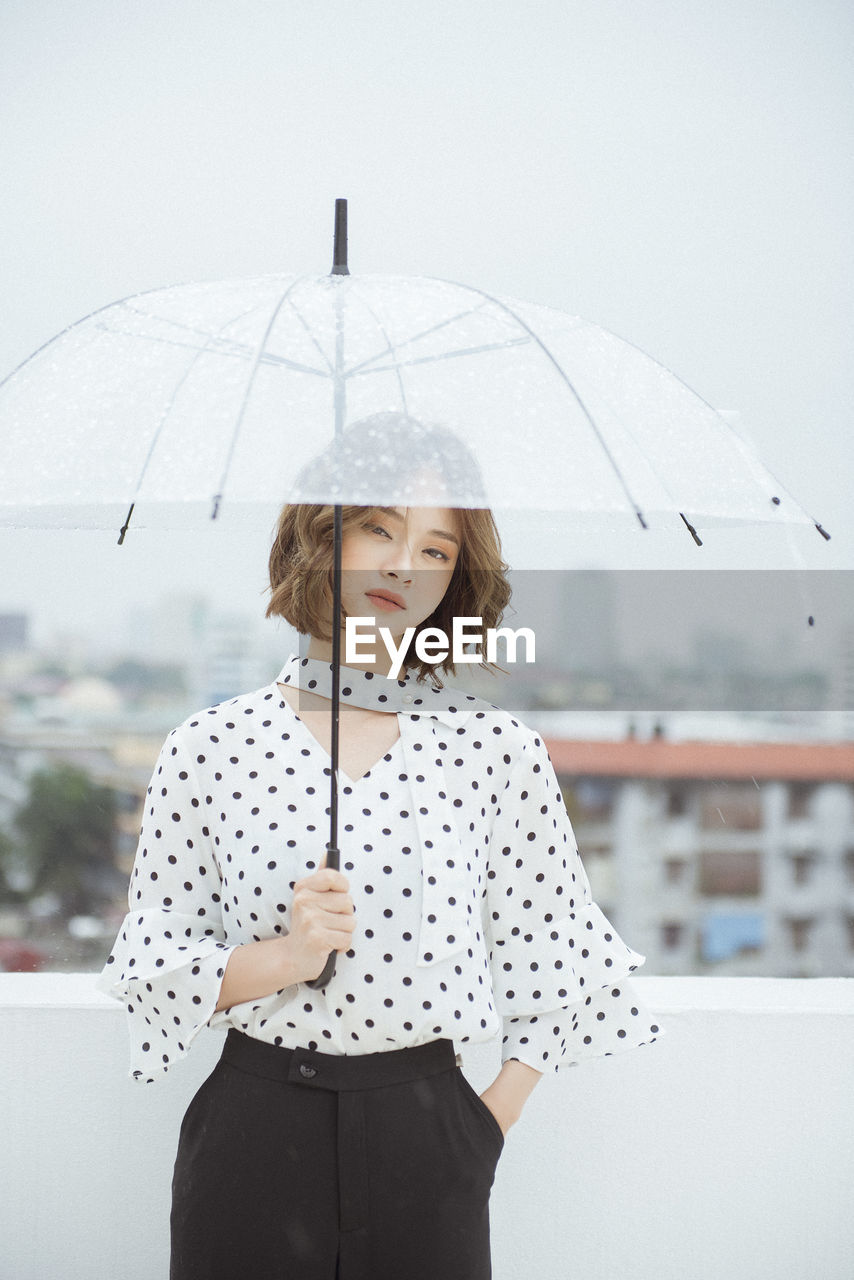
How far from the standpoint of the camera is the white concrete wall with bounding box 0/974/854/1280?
159 cm

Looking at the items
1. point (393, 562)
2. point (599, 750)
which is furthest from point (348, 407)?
point (599, 750)

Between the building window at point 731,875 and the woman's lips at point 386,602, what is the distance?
153 centimetres

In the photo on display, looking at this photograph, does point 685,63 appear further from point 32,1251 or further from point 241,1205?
point 32,1251

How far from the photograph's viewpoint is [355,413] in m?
0.87

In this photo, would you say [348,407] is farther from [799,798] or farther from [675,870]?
[675,870]

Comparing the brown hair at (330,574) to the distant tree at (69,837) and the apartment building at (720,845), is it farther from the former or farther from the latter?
the distant tree at (69,837)

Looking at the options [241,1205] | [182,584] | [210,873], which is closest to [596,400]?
[210,873]

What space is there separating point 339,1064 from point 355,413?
0.61 m

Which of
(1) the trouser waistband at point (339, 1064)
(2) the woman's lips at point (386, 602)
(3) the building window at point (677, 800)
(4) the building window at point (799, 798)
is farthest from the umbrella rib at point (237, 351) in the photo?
(4) the building window at point (799, 798)

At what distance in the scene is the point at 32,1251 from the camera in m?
1.60

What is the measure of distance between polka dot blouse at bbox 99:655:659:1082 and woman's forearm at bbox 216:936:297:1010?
0.02 meters

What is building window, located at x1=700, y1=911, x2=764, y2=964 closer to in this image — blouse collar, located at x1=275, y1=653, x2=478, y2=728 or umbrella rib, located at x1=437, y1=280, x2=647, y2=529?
blouse collar, located at x1=275, y1=653, x2=478, y2=728

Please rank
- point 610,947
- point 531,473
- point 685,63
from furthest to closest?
point 685,63 → point 610,947 → point 531,473

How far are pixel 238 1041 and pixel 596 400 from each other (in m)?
0.72
